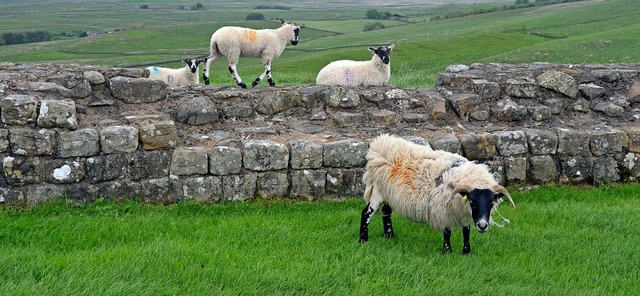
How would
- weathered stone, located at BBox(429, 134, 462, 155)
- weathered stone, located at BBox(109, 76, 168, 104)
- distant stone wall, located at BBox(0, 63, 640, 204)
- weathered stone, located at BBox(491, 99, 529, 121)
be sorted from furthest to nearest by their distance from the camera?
weathered stone, located at BBox(491, 99, 529, 121) < weathered stone, located at BBox(109, 76, 168, 104) < weathered stone, located at BBox(429, 134, 462, 155) < distant stone wall, located at BBox(0, 63, 640, 204)

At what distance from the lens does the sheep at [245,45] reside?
14.5m

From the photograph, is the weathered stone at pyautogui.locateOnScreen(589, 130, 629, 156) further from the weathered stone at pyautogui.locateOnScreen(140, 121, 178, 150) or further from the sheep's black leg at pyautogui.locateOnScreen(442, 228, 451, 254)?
the weathered stone at pyautogui.locateOnScreen(140, 121, 178, 150)

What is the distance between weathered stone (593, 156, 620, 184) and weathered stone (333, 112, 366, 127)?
418 centimetres

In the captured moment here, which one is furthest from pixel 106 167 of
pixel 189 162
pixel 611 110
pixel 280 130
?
pixel 611 110

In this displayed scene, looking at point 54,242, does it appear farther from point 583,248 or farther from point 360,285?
point 583,248

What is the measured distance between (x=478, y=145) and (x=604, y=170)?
2.44 metres

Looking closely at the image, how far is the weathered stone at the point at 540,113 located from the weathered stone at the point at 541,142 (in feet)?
2.95

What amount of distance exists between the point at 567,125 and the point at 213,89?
6588mm

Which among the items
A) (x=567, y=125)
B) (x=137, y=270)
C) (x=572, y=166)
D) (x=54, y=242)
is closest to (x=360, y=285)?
(x=137, y=270)

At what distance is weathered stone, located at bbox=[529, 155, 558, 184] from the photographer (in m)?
11.1

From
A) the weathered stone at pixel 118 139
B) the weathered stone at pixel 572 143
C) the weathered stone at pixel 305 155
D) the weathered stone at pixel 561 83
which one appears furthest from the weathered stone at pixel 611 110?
the weathered stone at pixel 118 139

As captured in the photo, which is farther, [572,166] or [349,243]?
[572,166]

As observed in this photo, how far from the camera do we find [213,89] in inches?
467

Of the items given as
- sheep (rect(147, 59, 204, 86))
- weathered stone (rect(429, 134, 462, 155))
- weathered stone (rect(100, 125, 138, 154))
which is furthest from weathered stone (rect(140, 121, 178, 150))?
sheep (rect(147, 59, 204, 86))
